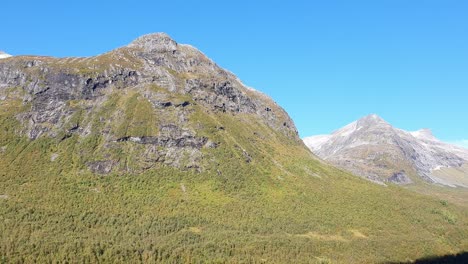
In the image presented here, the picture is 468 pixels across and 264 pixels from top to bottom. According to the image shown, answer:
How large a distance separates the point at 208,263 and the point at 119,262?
138 feet

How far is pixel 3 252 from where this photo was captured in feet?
604

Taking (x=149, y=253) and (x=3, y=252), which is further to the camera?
(x=149, y=253)

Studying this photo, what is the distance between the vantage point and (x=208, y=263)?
197 metres

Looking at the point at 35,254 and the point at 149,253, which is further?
the point at 149,253

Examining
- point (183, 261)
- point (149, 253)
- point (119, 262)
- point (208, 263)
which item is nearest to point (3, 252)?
point (119, 262)

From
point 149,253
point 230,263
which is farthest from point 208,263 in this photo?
point 149,253

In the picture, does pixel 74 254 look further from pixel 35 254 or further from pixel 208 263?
pixel 208 263

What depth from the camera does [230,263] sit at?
198 m

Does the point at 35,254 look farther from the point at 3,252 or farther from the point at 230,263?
the point at 230,263

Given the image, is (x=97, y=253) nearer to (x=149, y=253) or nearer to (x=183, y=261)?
(x=149, y=253)

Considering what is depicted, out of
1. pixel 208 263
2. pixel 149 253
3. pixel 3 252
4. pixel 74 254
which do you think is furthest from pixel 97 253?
pixel 208 263

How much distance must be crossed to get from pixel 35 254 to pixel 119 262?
37951 millimetres

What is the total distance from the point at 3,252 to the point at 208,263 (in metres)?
93.8

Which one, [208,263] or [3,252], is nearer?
[3,252]
